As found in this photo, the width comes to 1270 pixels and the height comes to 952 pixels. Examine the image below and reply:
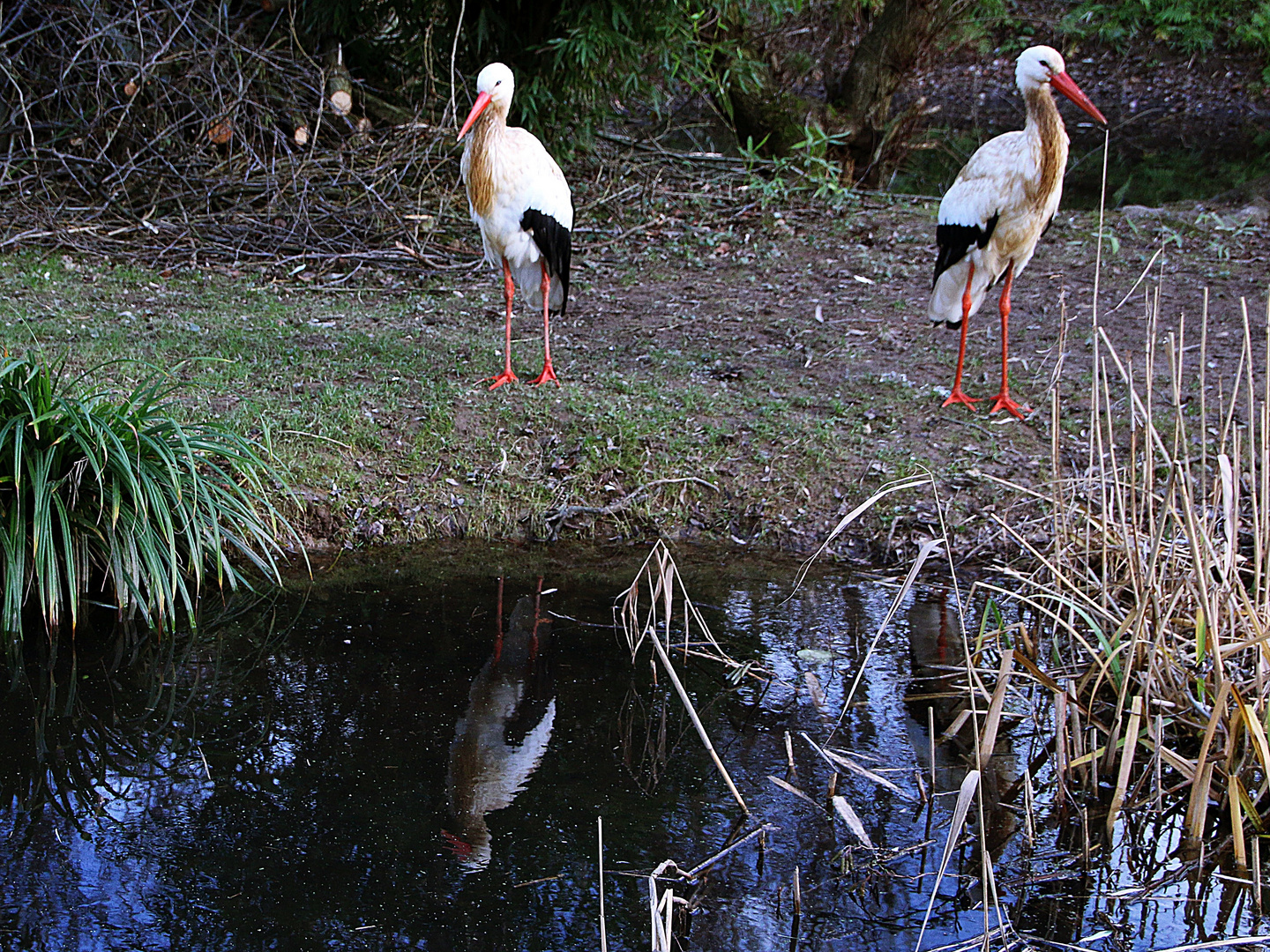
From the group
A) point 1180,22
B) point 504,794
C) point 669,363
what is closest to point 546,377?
point 669,363

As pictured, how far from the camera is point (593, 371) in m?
5.39

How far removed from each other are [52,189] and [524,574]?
466cm

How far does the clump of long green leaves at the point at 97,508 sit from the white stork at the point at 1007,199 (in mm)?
3099

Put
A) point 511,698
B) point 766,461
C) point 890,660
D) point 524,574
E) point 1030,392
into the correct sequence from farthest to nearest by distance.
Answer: point 1030,392 < point 766,461 < point 524,574 < point 890,660 < point 511,698

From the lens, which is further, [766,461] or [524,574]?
[766,461]

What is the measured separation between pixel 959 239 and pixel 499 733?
3100 millimetres

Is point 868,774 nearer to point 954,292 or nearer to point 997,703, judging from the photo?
point 997,703

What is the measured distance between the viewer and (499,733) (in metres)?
3.11

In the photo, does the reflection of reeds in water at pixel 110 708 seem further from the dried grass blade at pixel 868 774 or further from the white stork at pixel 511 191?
the white stork at pixel 511 191

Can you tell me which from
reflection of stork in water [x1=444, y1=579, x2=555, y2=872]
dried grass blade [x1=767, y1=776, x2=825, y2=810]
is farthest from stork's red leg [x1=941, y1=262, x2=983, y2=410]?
dried grass blade [x1=767, y1=776, x2=825, y2=810]

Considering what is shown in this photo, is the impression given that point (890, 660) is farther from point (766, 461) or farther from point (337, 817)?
point (337, 817)

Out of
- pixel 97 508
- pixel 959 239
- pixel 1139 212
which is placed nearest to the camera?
pixel 97 508

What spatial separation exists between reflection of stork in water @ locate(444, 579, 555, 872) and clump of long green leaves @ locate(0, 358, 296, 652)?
89 centimetres

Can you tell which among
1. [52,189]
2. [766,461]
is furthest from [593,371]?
[52,189]
